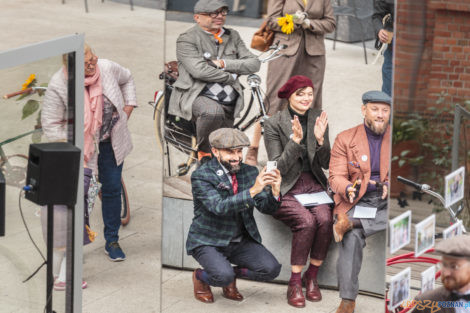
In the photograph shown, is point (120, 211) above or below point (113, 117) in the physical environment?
below

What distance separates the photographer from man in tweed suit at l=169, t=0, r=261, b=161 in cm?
449

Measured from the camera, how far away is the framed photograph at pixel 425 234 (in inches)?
162

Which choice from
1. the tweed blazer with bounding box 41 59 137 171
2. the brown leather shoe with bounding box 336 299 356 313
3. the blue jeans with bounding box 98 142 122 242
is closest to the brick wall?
the brown leather shoe with bounding box 336 299 356 313

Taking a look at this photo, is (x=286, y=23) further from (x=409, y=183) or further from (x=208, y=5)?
(x=409, y=183)

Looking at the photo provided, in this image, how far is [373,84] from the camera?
435 cm

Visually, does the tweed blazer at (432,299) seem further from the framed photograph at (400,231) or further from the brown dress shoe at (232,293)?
the brown dress shoe at (232,293)

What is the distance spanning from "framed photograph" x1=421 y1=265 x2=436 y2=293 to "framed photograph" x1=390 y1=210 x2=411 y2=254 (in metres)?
0.15

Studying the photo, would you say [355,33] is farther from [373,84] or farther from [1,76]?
[1,76]

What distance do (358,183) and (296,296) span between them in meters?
0.68

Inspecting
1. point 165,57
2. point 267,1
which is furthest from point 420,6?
point 165,57

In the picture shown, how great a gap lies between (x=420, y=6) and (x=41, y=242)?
2037mm

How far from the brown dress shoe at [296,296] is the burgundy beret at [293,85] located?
38.0 inches

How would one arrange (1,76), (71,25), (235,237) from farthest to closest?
(71,25)
(235,237)
(1,76)

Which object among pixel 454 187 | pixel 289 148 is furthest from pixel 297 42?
pixel 454 187
